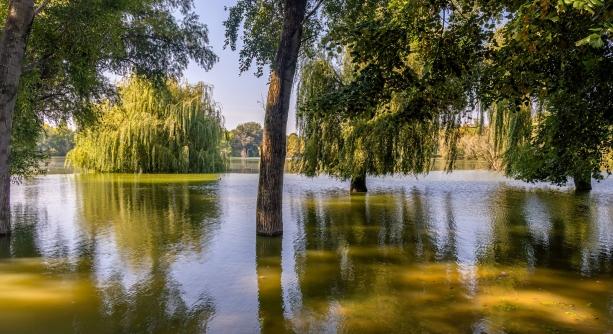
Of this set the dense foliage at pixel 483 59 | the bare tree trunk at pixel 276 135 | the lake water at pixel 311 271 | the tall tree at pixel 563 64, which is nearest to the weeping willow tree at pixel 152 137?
the lake water at pixel 311 271

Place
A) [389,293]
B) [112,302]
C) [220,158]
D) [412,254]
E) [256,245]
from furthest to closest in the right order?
1. [220,158]
2. [256,245]
3. [412,254]
4. [389,293]
5. [112,302]

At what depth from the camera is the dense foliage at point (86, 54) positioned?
10508mm

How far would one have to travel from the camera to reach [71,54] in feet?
36.2

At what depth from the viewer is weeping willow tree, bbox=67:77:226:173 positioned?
2902cm

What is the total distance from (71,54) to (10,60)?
1.99 m

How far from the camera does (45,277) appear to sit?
6715 millimetres

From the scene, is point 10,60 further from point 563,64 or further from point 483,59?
point 563,64

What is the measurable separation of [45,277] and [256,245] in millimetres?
3771

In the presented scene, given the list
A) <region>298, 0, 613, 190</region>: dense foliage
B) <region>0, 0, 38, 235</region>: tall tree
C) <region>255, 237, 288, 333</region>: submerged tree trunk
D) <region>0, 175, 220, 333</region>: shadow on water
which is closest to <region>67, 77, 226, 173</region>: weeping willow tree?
<region>0, 175, 220, 333</region>: shadow on water

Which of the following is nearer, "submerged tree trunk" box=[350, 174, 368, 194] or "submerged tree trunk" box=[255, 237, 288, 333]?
"submerged tree trunk" box=[255, 237, 288, 333]

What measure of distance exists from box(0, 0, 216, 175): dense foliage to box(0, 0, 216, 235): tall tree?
0.8 inches

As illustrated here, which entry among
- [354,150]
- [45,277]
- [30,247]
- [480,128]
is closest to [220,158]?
[354,150]

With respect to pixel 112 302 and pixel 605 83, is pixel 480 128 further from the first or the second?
pixel 112 302

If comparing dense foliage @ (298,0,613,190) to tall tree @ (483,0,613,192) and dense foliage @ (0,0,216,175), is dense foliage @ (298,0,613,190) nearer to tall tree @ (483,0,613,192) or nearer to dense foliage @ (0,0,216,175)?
tall tree @ (483,0,613,192)
